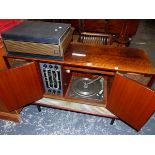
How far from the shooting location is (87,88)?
1628mm

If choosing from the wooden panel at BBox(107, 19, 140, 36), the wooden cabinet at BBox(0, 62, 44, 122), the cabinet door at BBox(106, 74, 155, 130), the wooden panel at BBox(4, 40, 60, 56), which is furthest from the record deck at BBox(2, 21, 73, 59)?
the wooden panel at BBox(107, 19, 140, 36)

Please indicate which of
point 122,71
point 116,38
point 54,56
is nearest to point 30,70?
point 54,56

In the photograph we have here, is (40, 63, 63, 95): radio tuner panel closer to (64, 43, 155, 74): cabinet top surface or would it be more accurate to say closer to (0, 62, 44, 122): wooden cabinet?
(0, 62, 44, 122): wooden cabinet

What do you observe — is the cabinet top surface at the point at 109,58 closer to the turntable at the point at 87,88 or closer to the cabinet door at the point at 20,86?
the cabinet door at the point at 20,86

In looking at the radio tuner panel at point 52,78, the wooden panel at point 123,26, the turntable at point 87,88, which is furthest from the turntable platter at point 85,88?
the wooden panel at point 123,26

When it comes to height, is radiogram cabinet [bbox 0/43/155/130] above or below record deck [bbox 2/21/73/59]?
below

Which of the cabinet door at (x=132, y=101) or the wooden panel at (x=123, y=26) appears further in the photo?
the wooden panel at (x=123, y=26)

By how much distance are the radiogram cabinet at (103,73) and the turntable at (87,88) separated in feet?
0.13

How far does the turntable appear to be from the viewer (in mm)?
1571

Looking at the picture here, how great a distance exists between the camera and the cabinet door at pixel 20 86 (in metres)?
1.22

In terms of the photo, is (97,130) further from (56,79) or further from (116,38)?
(116,38)

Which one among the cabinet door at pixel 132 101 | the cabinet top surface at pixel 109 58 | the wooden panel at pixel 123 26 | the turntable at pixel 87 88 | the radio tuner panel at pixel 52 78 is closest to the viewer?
the cabinet door at pixel 132 101

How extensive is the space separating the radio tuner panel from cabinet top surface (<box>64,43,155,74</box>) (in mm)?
163
